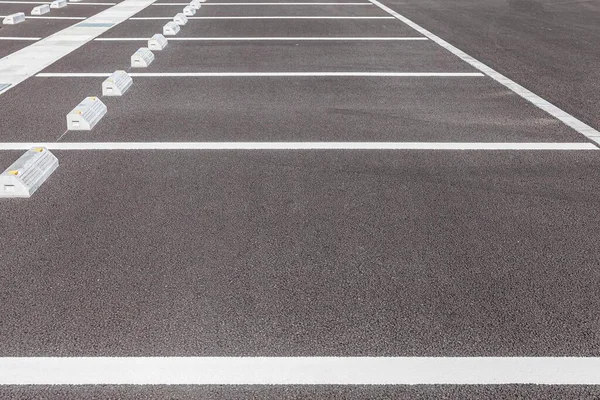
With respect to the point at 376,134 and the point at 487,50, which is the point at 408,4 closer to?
the point at 487,50

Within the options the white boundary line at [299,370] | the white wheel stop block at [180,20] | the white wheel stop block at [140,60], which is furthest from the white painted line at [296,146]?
the white wheel stop block at [180,20]

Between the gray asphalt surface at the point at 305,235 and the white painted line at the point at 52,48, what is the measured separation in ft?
3.06

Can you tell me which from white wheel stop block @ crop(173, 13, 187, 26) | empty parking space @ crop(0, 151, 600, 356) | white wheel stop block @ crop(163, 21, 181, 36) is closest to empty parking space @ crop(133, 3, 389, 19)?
white wheel stop block @ crop(173, 13, 187, 26)

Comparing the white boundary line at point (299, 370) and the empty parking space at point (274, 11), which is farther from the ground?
the empty parking space at point (274, 11)

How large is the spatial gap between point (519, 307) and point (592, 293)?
491mm

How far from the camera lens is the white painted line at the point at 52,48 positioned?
8.00 m

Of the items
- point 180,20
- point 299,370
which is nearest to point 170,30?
point 180,20

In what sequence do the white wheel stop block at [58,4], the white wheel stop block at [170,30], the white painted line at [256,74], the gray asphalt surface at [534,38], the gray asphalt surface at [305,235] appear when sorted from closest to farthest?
the gray asphalt surface at [305,235] < the gray asphalt surface at [534,38] < the white painted line at [256,74] < the white wheel stop block at [170,30] < the white wheel stop block at [58,4]

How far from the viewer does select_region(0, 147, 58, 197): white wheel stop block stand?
439 centimetres

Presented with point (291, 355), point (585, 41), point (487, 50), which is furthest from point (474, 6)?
point (291, 355)

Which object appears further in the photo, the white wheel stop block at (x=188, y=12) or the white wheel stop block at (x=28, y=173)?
the white wheel stop block at (x=188, y=12)

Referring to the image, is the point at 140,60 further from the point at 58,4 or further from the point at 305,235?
the point at 58,4

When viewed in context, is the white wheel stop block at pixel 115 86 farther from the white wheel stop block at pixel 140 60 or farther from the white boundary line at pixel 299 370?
the white boundary line at pixel 299 370

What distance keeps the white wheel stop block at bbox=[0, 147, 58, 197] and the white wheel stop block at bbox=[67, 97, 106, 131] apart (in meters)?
0.93
